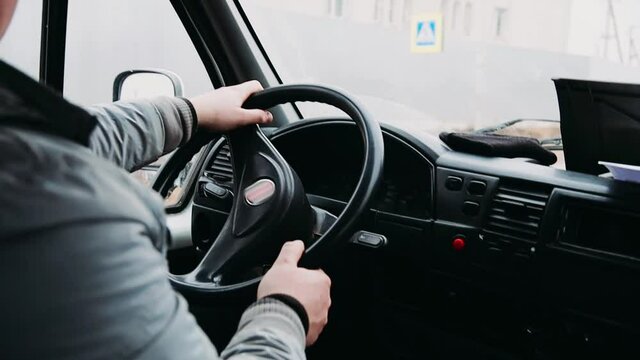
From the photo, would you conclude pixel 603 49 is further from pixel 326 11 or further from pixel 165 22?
pixel 165 22

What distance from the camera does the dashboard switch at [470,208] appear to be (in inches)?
75.7

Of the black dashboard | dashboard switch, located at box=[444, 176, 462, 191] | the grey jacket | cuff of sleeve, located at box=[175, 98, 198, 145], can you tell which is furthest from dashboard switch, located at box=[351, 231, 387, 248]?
the grey jacket

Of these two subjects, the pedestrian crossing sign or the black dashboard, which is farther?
the pedestrian crossing sign

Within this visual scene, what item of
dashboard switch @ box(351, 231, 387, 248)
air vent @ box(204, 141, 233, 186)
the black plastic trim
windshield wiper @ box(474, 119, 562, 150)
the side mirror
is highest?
the black plastic trim

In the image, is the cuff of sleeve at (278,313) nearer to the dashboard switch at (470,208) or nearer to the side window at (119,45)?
the dashboard switch at (470,208)

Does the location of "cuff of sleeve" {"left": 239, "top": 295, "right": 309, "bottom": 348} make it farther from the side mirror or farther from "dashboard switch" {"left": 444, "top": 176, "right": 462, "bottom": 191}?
the side mirror

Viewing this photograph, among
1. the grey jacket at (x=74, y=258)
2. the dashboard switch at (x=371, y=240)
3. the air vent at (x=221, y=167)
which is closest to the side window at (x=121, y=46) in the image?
the air vent at (x=221, y=167)

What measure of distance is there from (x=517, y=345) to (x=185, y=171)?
1354 millimetres

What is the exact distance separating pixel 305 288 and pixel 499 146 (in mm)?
1093

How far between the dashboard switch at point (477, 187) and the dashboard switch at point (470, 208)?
0.03 meters

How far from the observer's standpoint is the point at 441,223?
1.98m

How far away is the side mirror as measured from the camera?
2506mm

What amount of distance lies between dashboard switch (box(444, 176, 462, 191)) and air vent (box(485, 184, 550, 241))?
0.11 meters

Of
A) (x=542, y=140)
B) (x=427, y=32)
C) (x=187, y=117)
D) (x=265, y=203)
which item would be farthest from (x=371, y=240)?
(x=427, y=32)
